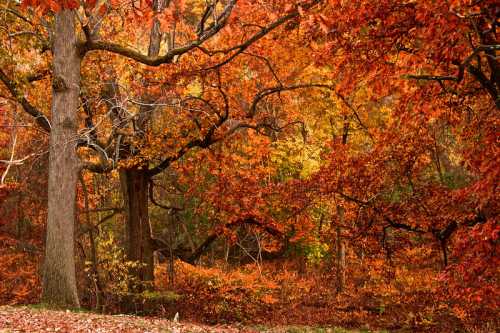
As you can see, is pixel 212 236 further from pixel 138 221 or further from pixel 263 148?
pixel 263 148

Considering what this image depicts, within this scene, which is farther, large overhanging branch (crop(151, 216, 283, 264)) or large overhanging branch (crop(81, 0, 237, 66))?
large overhanging branch (crop(151, 216, 283, 264))

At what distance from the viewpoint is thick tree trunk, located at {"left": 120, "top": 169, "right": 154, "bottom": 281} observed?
1516cm

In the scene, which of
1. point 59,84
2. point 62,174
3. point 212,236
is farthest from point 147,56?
point 212,236

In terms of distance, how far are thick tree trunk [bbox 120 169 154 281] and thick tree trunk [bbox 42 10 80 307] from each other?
4.39 m

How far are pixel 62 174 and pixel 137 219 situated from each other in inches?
193

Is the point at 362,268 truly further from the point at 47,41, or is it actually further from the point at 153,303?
the point at 47,41

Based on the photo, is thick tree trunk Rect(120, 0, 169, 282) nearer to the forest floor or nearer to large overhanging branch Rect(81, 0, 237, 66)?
large overhanging branch Rect(81, 0, 237, 66)

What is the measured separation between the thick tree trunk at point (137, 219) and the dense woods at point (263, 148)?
5 cm

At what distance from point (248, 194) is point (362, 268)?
343 inches

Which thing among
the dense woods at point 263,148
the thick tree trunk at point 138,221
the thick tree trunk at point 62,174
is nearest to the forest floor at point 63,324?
the thick tree trunk at point 62,174

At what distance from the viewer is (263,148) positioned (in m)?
16.5

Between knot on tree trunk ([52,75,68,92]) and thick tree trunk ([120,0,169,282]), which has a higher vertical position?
knot on tree trunk ([52,75,68,92])

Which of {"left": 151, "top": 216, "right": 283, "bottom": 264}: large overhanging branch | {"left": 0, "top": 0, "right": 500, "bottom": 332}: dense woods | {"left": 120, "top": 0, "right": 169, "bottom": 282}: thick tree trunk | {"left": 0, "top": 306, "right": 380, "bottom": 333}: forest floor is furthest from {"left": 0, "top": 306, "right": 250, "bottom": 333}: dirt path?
{"left": 151, "top": 216, "right": 283, "bottom": 264}: large overhanging branch

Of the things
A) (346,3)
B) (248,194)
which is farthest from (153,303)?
(346,3)
